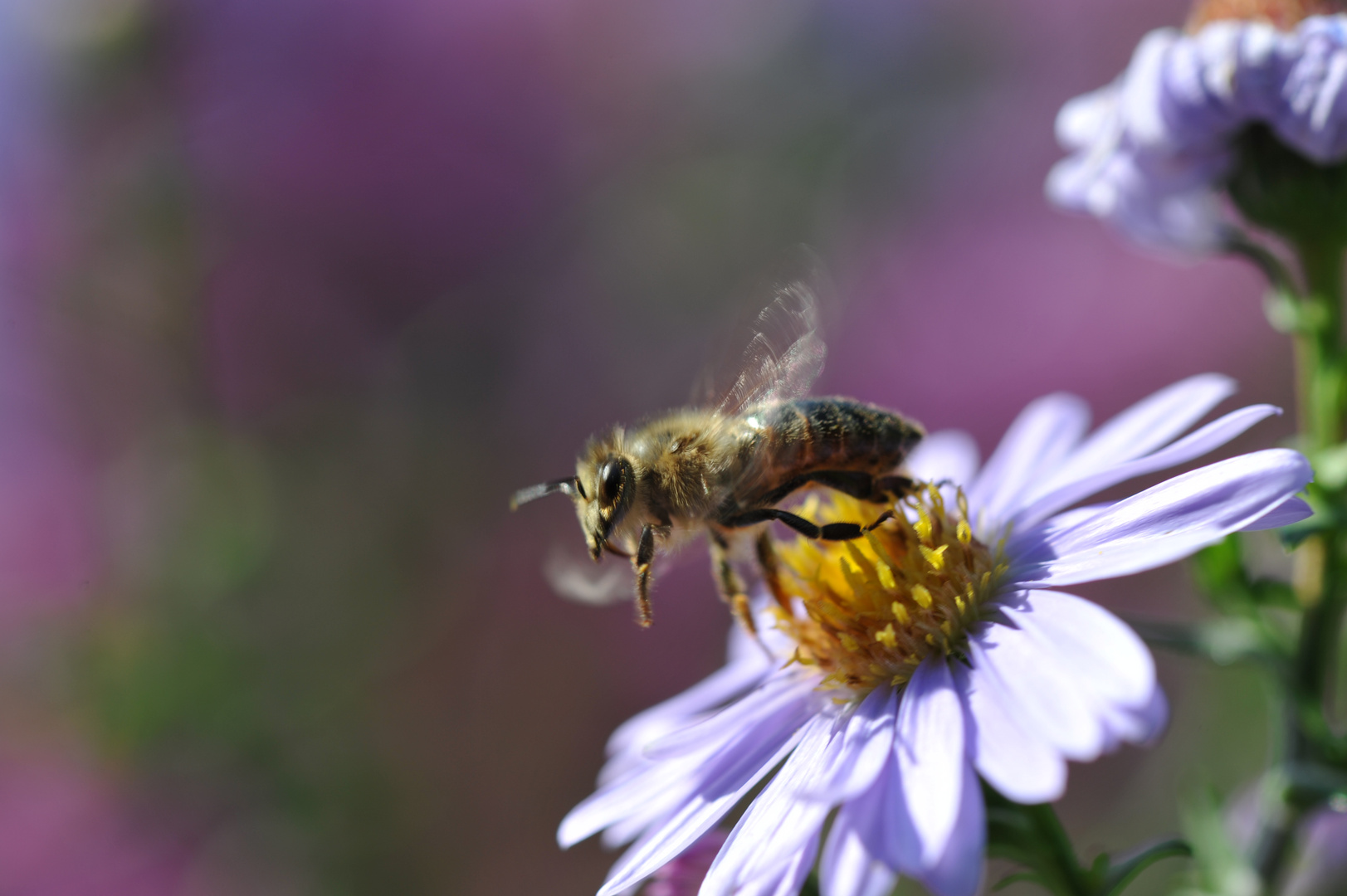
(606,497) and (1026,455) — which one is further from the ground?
(606,497)

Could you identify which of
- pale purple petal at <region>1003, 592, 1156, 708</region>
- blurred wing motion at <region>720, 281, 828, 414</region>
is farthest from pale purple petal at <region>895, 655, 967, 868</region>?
blurred wing motion at <region>720, 281, 828, 414</region>

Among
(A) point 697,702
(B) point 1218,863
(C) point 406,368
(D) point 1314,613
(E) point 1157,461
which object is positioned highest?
(C) point 406,368

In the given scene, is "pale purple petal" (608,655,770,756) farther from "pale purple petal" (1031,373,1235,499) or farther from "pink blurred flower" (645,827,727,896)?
"pale purple petal" (1031,373,1235,499)

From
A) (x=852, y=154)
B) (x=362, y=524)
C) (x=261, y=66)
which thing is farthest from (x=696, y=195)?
(x=362, y=524)

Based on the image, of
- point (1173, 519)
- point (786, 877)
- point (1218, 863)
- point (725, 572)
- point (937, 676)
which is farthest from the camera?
point (725, 572)

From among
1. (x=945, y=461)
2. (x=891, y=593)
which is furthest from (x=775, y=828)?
(x=945, y=461)

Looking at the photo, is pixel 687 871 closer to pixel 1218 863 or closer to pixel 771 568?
pixel 771 568

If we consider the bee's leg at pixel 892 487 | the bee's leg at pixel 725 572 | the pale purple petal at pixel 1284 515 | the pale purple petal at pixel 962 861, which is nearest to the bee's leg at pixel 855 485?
the bee's leg at pixel 892 487
